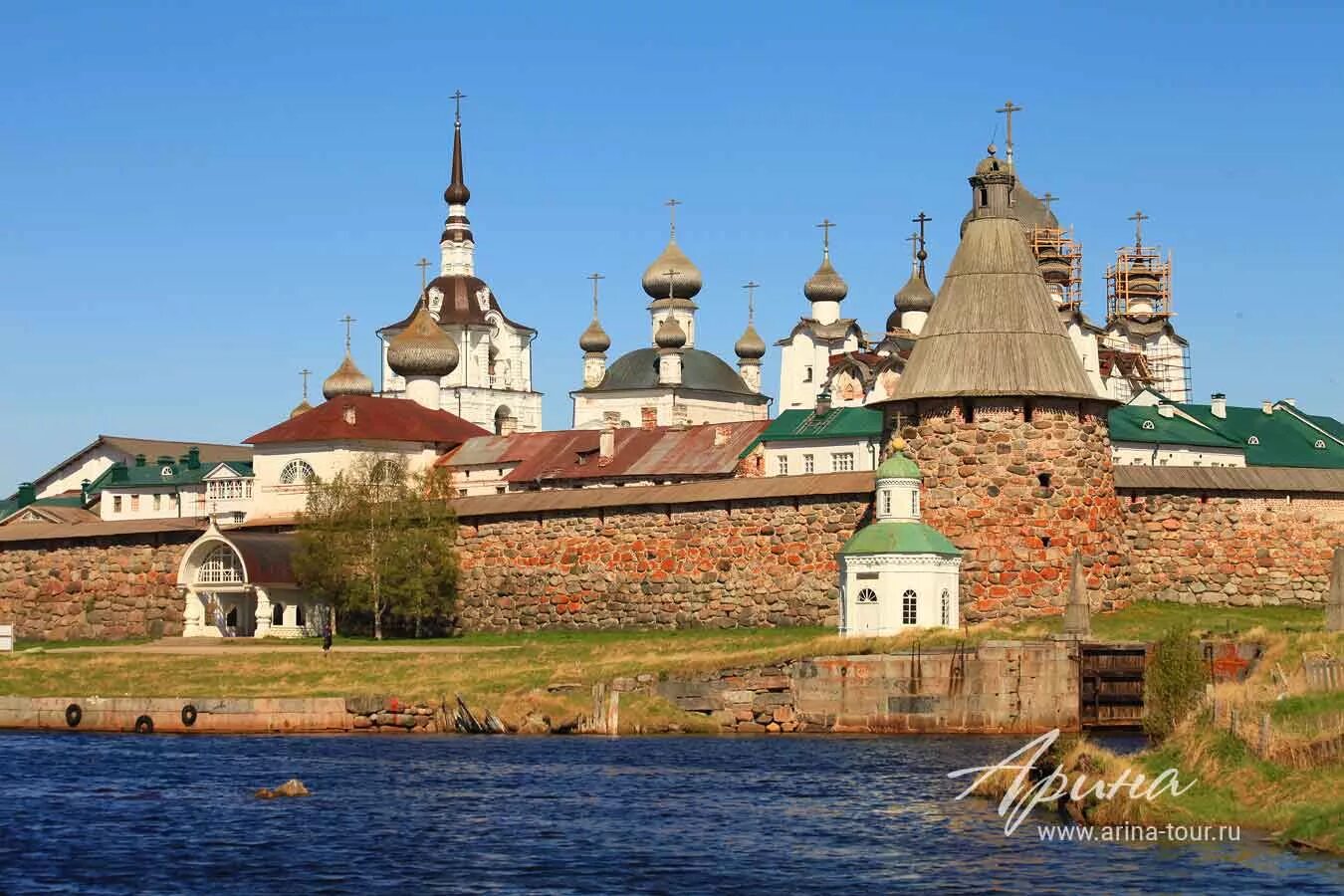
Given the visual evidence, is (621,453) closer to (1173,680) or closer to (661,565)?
(661,565)

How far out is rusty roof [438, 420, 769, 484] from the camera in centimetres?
6850

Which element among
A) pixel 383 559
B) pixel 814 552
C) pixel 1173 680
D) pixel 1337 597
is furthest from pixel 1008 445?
pixel 383 559

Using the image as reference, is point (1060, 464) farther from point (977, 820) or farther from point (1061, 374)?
point (977, 820)

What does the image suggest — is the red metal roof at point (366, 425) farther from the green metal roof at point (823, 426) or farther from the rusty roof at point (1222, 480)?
the rusty roof at point (1222, 480)

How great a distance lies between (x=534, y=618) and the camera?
58.7 m

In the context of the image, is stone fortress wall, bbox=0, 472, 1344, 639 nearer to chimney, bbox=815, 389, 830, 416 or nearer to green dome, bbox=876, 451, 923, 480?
green dome, bbox=876, 451, 923, 480

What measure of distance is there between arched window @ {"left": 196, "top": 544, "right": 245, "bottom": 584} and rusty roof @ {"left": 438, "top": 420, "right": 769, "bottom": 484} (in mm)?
10638

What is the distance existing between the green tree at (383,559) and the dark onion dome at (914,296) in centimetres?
3073

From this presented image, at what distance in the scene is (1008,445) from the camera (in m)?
50.2

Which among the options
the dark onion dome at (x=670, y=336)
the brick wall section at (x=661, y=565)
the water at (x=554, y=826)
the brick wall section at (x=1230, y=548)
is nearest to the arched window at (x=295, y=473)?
the brick wall section at (x=661, y=565)

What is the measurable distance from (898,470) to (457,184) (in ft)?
195

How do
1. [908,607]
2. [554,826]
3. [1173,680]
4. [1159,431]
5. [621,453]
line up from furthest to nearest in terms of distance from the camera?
[621,453], [1159,431], [908,607], [1173,680], [554,826]

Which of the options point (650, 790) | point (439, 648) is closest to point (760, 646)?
point (439, 648)

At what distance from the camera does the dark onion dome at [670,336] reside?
9506 centimetres
